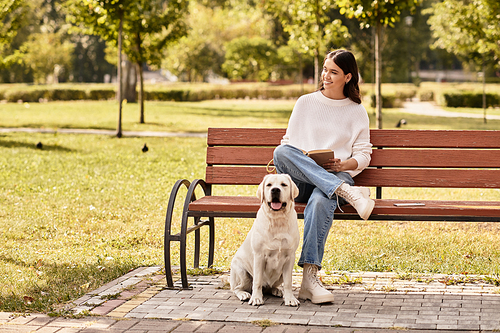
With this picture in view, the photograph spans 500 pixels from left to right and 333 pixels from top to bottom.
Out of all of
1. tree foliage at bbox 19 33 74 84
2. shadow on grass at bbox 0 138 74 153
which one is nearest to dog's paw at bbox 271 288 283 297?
A: shadow on grass at bbox 0 138 74 153

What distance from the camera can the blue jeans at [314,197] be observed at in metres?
4.21

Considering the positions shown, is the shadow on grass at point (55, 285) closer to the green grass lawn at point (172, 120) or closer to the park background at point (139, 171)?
the park background at point (139, 171)

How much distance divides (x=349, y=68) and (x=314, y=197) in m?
1.14

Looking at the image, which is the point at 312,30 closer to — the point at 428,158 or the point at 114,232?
the point at 114,232

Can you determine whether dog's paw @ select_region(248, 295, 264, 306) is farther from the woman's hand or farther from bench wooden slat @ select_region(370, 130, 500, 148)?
bench wooden slat @ select_region(370, 130, 500, 148)

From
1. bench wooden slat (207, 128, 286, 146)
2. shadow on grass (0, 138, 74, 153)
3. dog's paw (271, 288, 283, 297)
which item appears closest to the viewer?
dog's paw (271, 288, 283, 297)

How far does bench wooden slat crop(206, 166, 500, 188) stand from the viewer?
198 inches

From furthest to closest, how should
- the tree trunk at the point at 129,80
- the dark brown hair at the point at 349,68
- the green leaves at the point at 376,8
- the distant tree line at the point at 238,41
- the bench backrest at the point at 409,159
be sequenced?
the tree trunk at the point at 129,80 → the distant tree line at the point at 238,41 → the green leaves at the point at 376,8 → the bench backrest at the point at 409,159 → the dark brown hair at the point at 349,68

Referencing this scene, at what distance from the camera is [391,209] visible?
14.1ft

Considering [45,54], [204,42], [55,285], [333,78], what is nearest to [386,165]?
[333,78]

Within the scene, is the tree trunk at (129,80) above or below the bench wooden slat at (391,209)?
above

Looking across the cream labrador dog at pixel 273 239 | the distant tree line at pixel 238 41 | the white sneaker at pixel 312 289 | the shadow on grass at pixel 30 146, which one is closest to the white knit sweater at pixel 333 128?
the cream labrador dog at pixel 273 239

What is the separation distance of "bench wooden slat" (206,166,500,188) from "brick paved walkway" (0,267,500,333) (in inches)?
32.1

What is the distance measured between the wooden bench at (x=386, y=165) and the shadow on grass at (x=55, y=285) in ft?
2.20
